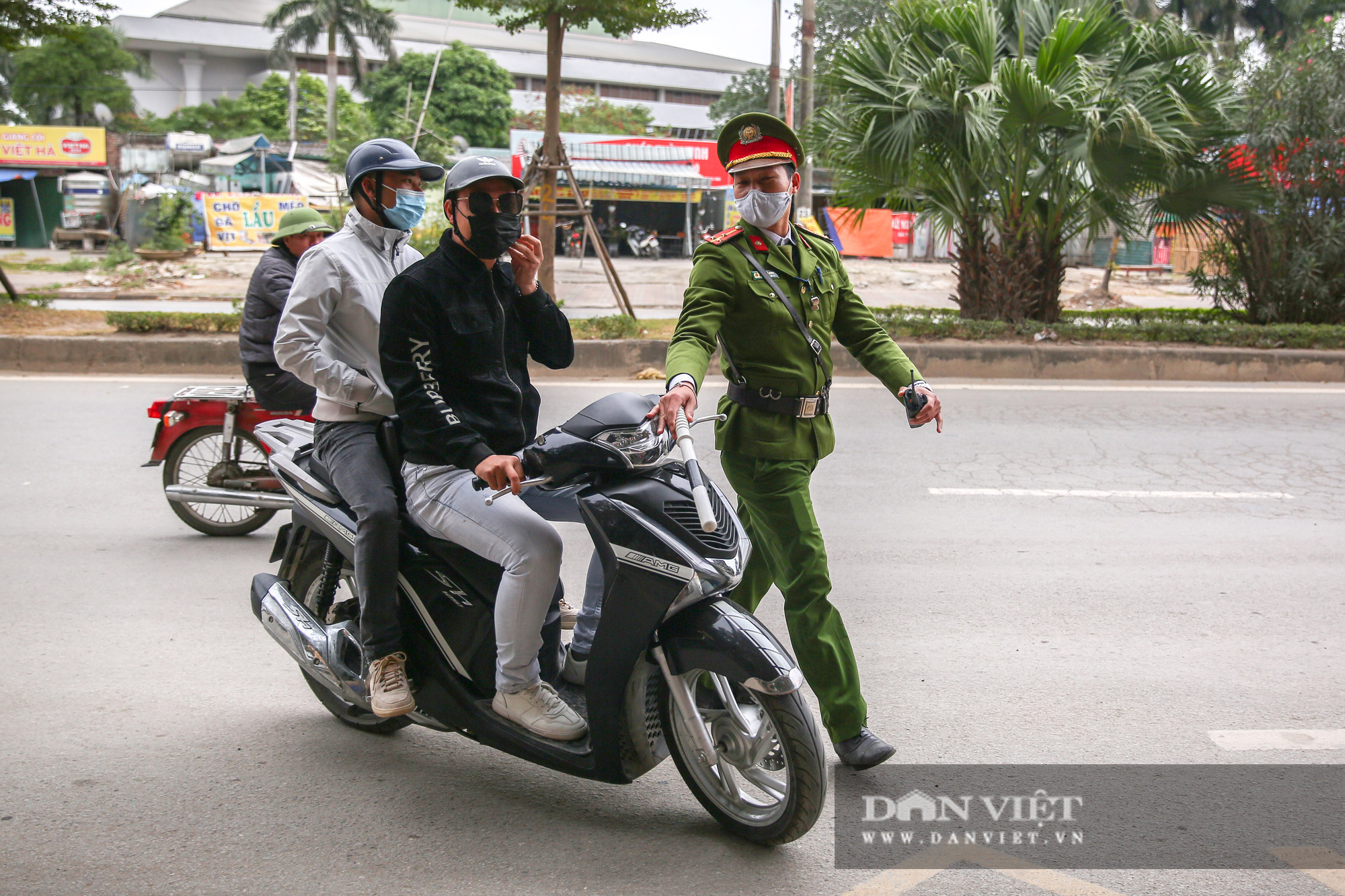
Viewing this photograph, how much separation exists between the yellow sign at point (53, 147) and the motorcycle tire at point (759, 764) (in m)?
35.9

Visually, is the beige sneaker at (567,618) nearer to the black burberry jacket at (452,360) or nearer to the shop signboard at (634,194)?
the black burberry jacket at (452,360)

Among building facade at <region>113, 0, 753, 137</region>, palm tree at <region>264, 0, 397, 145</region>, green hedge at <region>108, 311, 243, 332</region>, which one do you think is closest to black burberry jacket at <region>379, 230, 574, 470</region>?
green hedge at <region>108, 311, 243, 332</region>

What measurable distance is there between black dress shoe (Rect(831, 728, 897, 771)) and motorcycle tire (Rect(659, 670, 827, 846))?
385mm

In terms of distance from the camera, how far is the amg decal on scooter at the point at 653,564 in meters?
2.60

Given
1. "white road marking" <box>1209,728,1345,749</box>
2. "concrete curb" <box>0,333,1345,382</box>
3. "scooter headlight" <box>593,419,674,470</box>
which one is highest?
"scooter headlight" <box>593,419,674,470</box>

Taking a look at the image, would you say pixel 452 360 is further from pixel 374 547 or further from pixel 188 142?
pixel 188 142

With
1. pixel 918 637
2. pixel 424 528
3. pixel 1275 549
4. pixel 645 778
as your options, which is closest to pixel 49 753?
pixel 424 528

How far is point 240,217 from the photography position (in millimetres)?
28219

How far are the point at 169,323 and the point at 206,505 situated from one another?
650 cm

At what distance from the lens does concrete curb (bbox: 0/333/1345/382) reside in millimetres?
10758

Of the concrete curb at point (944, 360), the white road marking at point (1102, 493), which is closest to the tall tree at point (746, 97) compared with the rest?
the concrete curb at point (944, 360)

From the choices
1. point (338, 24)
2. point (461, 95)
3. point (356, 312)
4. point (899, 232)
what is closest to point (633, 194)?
point (899, 232)

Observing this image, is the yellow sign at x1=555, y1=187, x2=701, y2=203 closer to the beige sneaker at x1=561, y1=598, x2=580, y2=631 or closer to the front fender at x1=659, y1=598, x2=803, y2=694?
the beige sneaker at x1=561, y1=598, x2=580, y2=631

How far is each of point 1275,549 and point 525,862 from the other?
438 cm
